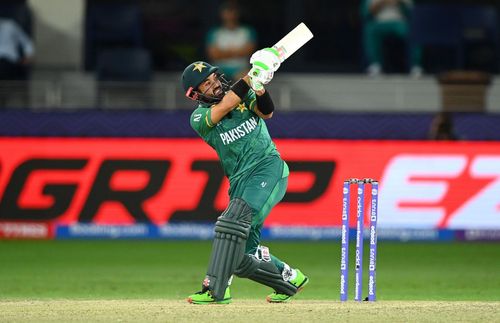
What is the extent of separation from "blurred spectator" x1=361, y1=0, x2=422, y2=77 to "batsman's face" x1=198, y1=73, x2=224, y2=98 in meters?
8.05

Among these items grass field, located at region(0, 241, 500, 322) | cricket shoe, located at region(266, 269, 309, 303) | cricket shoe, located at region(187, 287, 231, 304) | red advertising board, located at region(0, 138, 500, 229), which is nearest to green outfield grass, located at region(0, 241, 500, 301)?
grass field, located at region(0, 241, 500, 322)

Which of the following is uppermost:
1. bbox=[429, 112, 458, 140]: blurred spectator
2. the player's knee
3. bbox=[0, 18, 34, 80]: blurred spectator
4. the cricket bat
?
bbox=[0, 18, 34, 80]: blurred spectator

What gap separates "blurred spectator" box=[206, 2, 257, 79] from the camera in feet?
55.0

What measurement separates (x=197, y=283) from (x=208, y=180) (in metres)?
3.30

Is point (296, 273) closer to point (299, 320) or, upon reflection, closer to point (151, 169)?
point (299, 320)

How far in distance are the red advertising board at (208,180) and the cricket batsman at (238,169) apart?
5.91m

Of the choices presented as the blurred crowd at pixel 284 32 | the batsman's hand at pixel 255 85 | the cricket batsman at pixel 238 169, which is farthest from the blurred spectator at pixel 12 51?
the batsman's hand at pixel 255 85

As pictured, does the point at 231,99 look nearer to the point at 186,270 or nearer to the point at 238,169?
the point at 238,169

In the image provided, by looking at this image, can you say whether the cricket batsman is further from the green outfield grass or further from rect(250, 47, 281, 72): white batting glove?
the green outfield grass

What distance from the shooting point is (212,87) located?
30.8ft

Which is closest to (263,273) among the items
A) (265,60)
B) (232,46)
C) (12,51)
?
(265,60)

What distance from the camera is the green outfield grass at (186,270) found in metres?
11.7

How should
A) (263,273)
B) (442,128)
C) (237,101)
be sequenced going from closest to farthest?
(237,101)
(263,273)
(442,128)

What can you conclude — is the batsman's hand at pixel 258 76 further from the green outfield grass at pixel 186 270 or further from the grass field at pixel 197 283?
the green outfield grass at pixel 186 270
